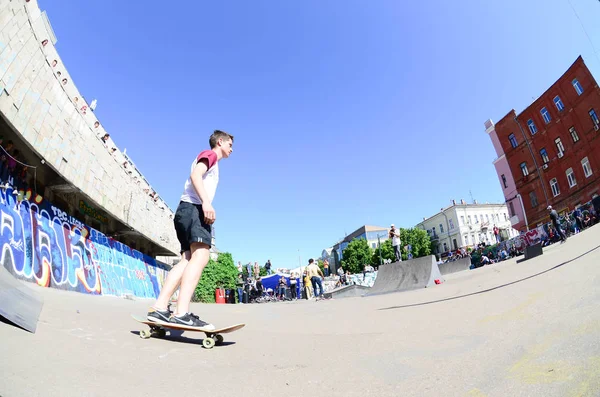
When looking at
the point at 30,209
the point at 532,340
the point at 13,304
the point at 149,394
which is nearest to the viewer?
the point at 149,394

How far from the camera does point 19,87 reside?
8.19 m

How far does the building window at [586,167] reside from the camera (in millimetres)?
27131

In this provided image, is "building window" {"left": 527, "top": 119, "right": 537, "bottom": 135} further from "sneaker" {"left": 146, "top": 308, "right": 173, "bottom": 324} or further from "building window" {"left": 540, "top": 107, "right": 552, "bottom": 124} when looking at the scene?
"sneaker" {"left": 146, "top": 308, "right": 173, "bottom": 324}

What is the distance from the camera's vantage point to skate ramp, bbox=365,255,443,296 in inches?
387

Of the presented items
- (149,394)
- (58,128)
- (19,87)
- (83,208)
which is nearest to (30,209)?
(58,128)

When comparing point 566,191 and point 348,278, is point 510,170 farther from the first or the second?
point 348,278

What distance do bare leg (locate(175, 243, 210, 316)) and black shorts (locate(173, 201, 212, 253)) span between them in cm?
7

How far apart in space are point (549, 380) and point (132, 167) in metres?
24.4

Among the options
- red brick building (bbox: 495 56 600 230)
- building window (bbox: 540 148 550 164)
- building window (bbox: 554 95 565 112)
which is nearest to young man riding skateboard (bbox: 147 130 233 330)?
red brick building (bbox: 495 56 600 230)

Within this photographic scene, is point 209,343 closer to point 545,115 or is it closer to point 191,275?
point 191,275

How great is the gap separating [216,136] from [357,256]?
8081cm

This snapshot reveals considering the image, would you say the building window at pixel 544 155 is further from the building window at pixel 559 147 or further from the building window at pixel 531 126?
the building window at pixel 531 126

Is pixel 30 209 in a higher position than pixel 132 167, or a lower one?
lower

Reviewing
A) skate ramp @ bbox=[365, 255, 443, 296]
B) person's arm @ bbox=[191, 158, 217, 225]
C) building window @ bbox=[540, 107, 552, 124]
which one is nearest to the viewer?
person's arm @ bbox=[191, 158, 217, 225]
